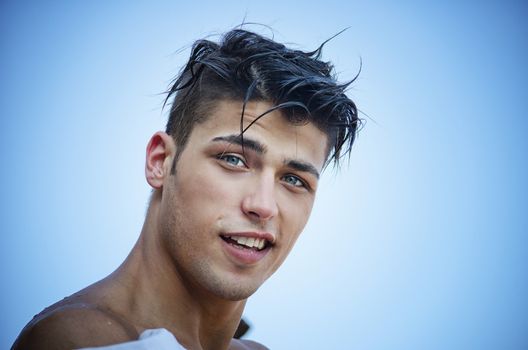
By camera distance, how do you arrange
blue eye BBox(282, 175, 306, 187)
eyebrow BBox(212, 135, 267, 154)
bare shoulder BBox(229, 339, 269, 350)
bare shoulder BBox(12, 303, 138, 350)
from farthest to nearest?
1. bare shoulder BBox(229, 339, 269, 350)
2. blue eye BBox(282, 175, 306, 187)
3. eyebrow BBox(212, 135, 267, 154)
4. bare shoulder BBox(12, 303, 138, 350)

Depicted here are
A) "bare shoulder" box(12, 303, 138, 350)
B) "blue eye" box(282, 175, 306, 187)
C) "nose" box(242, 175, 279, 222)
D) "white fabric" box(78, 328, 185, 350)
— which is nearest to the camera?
"white fabric" box(78, 328, 185, 350)

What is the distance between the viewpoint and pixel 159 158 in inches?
126

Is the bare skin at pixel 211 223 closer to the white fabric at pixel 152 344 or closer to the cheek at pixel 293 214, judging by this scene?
the cheek at pixel 293 214

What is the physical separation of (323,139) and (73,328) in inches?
71.4

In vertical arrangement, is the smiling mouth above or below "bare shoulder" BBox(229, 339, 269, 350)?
above

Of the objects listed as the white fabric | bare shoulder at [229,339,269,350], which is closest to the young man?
the white fabric

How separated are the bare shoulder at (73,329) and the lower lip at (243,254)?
615mm

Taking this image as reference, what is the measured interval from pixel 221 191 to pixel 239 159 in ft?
0.74

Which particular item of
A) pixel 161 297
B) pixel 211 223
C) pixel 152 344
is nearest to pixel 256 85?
pixel 211 223

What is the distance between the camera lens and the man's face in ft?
9.09

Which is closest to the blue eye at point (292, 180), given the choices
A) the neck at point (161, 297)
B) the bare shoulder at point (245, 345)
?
the neck at point (161, 297)

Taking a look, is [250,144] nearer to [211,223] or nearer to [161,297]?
[211,223]

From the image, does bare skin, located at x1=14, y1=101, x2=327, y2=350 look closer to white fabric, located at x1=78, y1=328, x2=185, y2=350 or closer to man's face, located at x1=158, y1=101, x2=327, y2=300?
man's face, located at x1=158, y1=101, x2=327, y2=300

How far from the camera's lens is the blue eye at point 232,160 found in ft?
9.47
